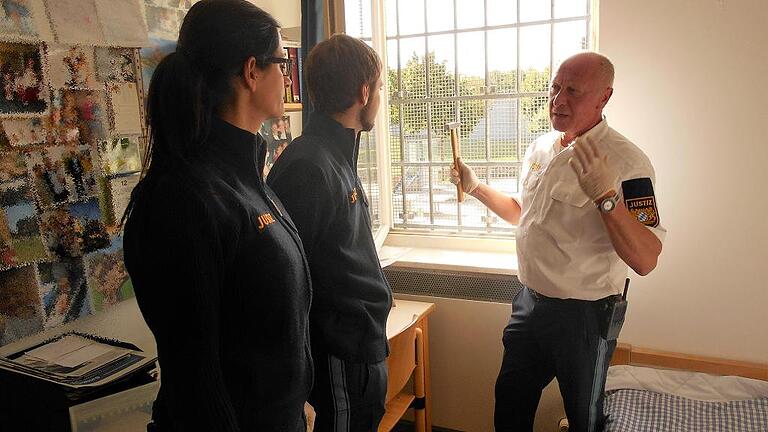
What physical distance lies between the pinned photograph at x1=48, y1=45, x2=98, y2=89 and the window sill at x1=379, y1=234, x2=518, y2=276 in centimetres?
128

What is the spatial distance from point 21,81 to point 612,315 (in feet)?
5.61

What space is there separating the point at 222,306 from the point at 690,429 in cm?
162

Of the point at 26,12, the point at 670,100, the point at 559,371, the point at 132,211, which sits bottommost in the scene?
the point at 559,371

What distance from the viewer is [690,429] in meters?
1.79

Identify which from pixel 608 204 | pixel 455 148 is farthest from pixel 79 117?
pixel 608 204

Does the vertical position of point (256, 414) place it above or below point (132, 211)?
below

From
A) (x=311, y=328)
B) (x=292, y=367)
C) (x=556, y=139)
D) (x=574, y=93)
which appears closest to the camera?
(x=292, y=367)

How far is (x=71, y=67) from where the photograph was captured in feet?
4.99

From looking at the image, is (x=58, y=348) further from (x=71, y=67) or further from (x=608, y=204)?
(x=608, y=204)

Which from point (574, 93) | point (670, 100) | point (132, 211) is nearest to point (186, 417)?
point (132, 211)

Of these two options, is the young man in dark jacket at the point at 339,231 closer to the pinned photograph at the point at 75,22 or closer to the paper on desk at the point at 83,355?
the paper on desk at the point at 83,355

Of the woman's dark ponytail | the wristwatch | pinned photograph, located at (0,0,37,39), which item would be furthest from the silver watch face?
pinned photograph, located at (0,0,37,39)

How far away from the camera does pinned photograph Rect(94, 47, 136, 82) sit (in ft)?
5.29

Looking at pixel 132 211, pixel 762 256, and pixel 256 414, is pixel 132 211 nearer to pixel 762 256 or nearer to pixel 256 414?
pixel 256 414
